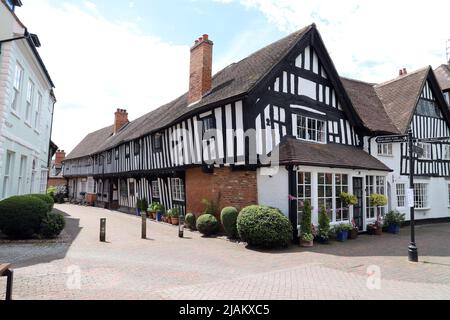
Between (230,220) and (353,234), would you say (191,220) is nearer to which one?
(230,220)

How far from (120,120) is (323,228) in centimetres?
2464

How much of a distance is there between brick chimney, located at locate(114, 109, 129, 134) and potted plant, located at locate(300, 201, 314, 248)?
→ 24.1 meters

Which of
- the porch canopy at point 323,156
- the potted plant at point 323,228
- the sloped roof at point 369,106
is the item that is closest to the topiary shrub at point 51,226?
the porch canopy at point 323,156

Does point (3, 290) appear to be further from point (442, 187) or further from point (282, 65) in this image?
point (442, 187)

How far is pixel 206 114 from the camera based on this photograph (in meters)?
12.5

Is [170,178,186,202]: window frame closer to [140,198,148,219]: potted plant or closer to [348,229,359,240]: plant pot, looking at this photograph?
[140,198,148,219]: potted plant

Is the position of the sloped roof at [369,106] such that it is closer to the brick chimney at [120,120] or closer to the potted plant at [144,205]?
the potted plant at [144,205]

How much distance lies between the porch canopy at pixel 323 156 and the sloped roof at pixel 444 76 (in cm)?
1026

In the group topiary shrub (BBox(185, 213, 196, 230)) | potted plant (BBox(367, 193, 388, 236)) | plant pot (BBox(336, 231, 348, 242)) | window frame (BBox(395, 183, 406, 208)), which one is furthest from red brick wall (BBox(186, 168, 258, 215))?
window frame (BBox(395, 183, 406, 208))

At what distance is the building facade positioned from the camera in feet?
34.9

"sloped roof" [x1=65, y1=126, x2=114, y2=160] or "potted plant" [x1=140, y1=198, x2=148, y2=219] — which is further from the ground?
"sloped roof" [x1=65, y1=126, x2=114, y2=160]

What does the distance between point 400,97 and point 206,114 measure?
1157 centimetres

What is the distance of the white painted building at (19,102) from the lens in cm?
913
